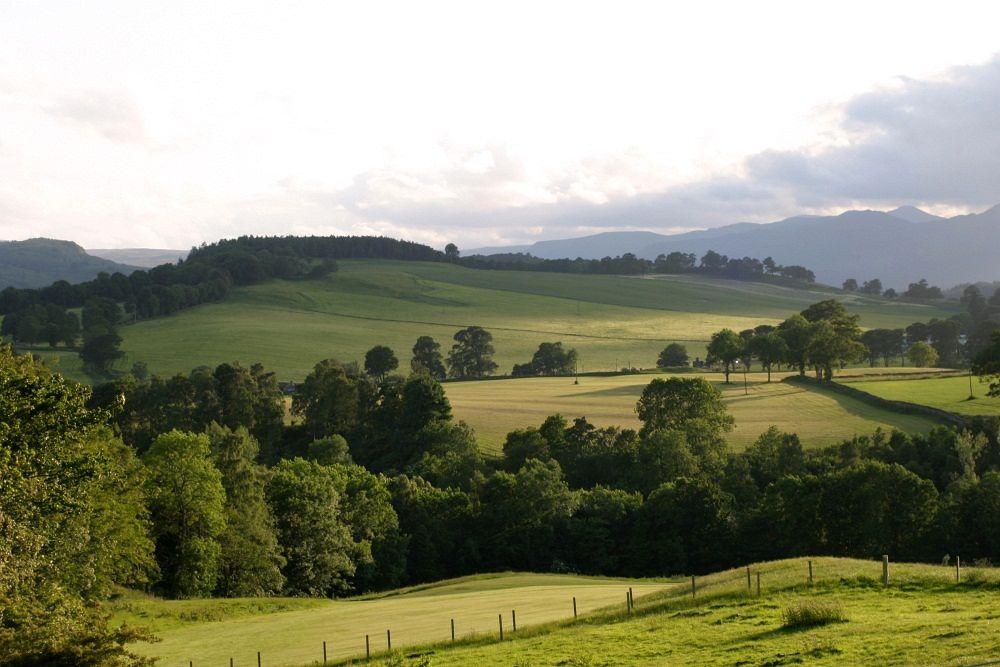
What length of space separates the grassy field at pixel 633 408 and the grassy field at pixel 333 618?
4475cm

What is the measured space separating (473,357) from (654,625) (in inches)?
4823

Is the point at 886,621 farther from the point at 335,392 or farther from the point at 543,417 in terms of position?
the point at 335,392

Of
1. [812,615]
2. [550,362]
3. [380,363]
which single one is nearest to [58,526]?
[812,615]

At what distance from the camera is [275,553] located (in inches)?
2331

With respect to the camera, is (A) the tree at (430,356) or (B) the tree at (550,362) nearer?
(B) the tree at (550,362)

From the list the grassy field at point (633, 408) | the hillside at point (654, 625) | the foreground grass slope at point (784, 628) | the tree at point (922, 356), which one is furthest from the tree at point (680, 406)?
the tree at point (922, 356)

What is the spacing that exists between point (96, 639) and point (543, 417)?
76174 mm

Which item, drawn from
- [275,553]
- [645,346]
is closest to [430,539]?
[275,553]

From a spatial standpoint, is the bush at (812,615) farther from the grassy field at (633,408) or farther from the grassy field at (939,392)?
the grassy field at (939,392)

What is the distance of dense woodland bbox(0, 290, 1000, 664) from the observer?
34.4 m

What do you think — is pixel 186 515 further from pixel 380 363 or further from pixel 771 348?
pixel 771 348

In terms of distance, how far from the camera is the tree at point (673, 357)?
147125 mm

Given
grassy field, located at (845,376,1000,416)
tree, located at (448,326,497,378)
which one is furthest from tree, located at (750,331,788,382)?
tree, located at (448,326,497,378)

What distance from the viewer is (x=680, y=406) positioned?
305 ft
